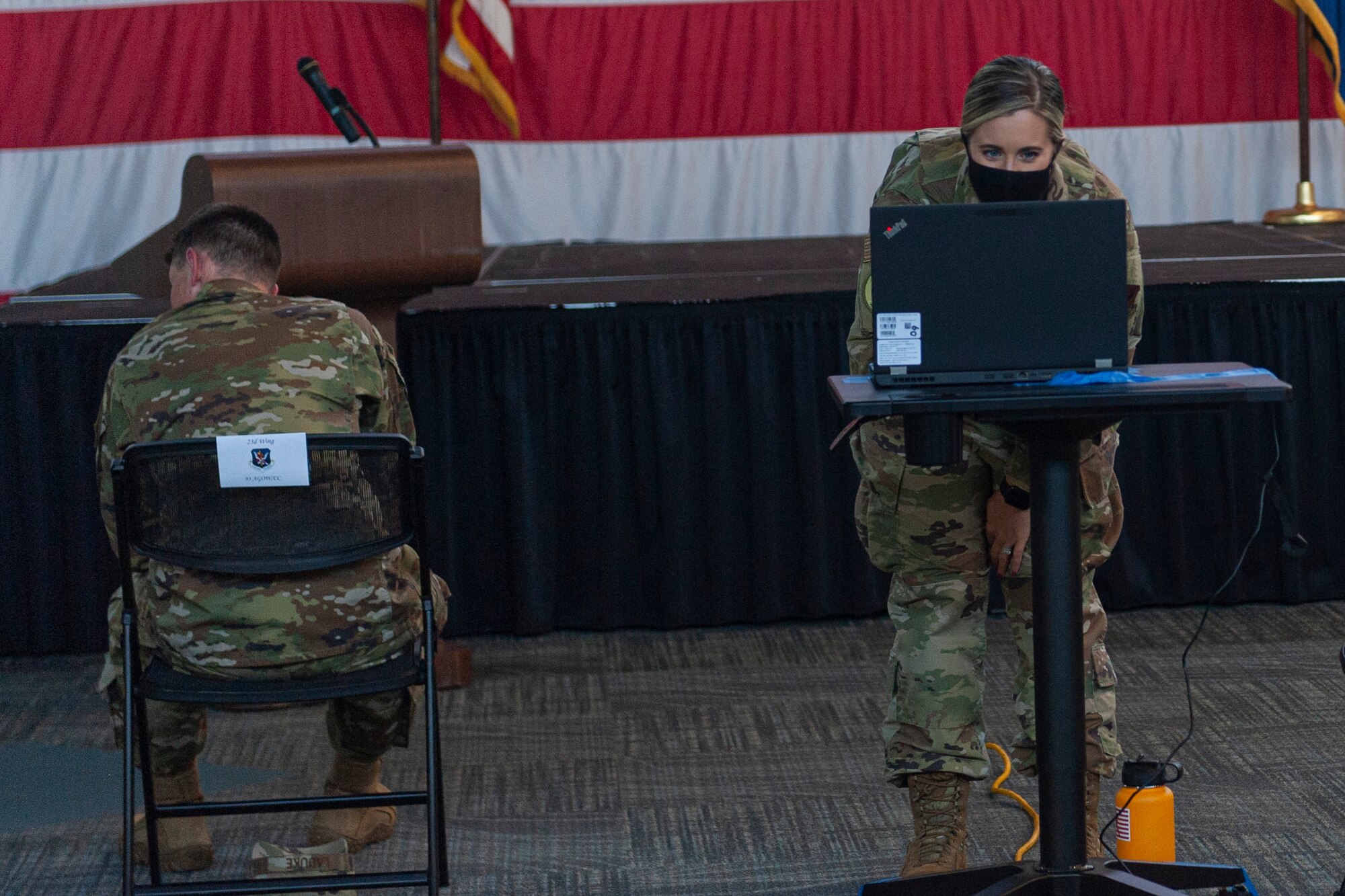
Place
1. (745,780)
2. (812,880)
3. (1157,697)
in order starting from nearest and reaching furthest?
(812,880), (745,780), (1157,697)

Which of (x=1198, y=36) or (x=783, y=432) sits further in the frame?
(x=1198, y=36)

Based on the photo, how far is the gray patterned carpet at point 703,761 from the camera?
240 cm

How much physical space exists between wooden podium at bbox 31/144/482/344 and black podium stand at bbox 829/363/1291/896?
125 centimetres

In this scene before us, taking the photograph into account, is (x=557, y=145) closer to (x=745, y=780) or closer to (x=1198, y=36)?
(x=1198, y=36)

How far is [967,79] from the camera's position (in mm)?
5203

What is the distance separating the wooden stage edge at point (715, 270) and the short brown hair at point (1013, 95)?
1.48m

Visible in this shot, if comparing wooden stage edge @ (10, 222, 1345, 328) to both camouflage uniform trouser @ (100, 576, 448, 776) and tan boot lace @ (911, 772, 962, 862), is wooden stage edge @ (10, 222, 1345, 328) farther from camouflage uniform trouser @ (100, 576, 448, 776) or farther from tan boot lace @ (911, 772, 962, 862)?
tan boot lace @ (911, 772, 962, 862)

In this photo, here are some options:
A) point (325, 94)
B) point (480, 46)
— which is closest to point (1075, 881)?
point (325, 94)

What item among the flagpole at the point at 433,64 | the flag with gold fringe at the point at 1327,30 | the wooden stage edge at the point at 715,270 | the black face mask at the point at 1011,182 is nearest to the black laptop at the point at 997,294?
the black face mask at the point at 1011,182

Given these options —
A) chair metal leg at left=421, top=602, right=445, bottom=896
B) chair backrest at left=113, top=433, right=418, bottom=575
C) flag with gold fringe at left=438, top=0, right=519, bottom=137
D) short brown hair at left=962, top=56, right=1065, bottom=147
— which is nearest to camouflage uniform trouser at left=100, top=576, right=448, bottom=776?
chair metal leg at left=421, top=602, right=445, bottom=896

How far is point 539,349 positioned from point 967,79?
234 cm

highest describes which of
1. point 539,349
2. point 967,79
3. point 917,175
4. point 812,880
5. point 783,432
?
point 967,79

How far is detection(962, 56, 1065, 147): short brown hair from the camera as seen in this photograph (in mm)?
1904

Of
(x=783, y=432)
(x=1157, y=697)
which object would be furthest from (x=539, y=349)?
(x=1157, y=697)
